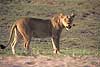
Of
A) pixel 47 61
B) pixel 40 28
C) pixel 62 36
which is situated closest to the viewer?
pixel 47 61

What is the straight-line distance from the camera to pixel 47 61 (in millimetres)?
10570

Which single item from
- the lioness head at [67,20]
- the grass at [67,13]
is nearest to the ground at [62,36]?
the grass at [67,13]

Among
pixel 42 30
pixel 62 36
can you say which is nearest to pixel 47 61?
pixel 42 30

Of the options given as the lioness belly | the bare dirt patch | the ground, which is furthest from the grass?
the bare dirt patch

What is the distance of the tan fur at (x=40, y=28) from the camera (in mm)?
12727

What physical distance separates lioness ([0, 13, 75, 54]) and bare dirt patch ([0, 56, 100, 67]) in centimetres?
169

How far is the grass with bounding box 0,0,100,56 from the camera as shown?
1847 centimetres

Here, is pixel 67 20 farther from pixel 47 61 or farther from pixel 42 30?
pixel 47 61

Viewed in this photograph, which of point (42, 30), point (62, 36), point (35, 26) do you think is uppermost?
point (35, 26)

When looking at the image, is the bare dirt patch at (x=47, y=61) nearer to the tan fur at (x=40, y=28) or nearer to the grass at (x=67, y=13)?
the tan fur at (x=40, y=28)

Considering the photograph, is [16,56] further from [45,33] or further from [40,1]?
[40,1]

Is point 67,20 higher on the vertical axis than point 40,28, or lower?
higher

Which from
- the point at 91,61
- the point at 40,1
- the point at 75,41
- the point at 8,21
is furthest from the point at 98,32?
the point at 91,61

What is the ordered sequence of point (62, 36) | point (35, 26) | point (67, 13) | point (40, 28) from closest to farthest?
1. point (35, 26)
2. point (40, 28)
3. point (62, 36)
4. point (67, 13)
